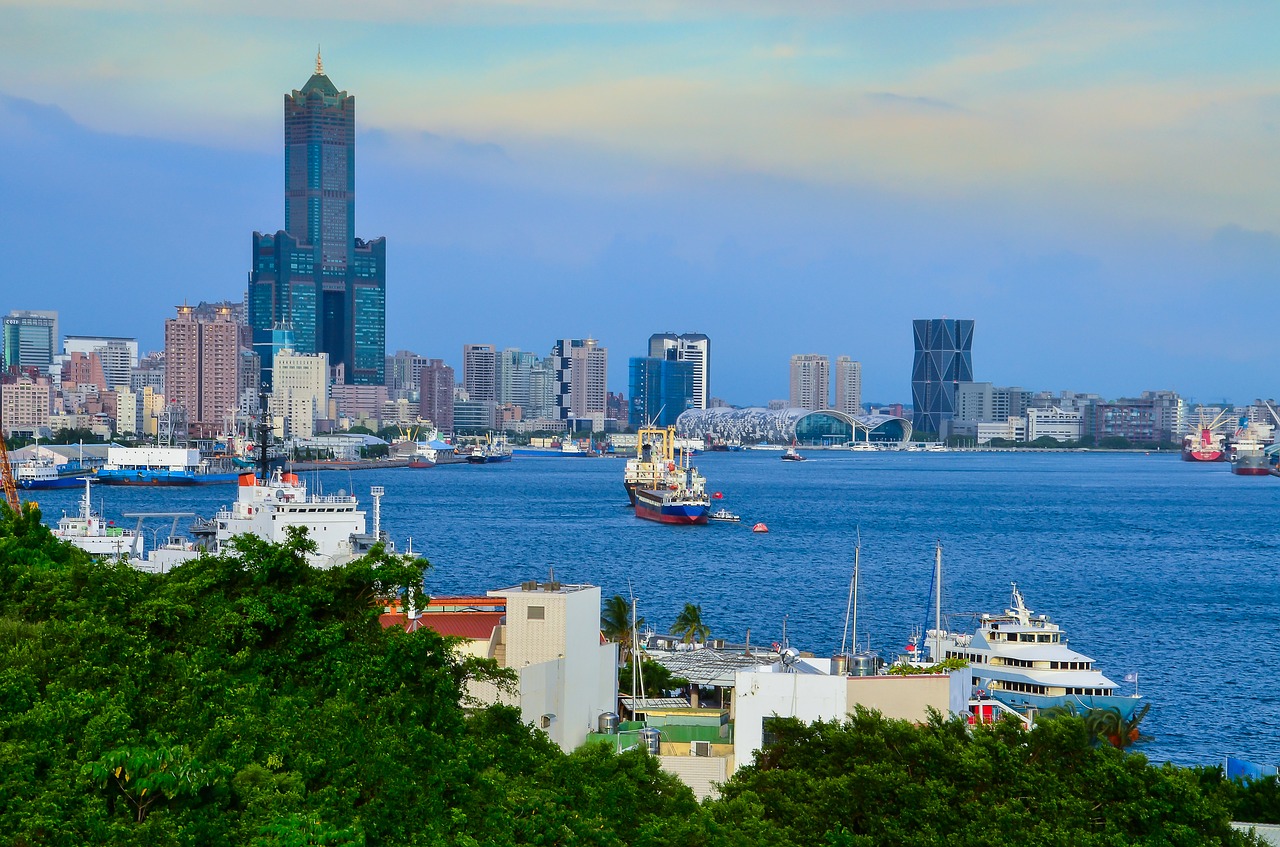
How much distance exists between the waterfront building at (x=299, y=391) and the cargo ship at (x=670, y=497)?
87.4 meters

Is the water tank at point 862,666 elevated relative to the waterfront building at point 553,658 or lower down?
lower down

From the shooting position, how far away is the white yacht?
2016 centimetres

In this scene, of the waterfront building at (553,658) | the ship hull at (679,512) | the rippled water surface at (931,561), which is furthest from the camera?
the ship hull at (679,512)

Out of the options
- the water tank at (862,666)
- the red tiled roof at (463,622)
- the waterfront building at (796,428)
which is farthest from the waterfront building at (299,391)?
the water tank at (862,666)

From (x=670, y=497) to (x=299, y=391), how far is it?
4169 inches

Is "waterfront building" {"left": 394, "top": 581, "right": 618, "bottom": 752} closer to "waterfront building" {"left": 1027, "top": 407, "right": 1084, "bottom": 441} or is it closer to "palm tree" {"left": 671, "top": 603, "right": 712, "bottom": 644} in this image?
"palm tree" {"left": 671, "top": 603, "right": 712, "bottom": 644}

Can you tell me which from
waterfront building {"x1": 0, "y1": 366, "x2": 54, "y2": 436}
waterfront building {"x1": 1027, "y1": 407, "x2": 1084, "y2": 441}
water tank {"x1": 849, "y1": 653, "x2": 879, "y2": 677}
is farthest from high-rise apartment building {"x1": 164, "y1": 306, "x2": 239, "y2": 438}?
water tank {"x1": 849, "y1": 653, "x2": 879, "y2": 677}

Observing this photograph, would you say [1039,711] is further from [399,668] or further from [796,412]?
[796,412]

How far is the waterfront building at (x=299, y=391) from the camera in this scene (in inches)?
5960

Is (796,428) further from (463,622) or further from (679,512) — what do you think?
(463,622)

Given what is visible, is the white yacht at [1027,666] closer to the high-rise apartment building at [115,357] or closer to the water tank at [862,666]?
the water tank at [862,666]

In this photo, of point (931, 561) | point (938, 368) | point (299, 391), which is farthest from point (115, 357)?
point (931, 561)

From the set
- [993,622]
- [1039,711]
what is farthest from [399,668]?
[993,622]

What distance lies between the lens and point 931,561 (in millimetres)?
42219
